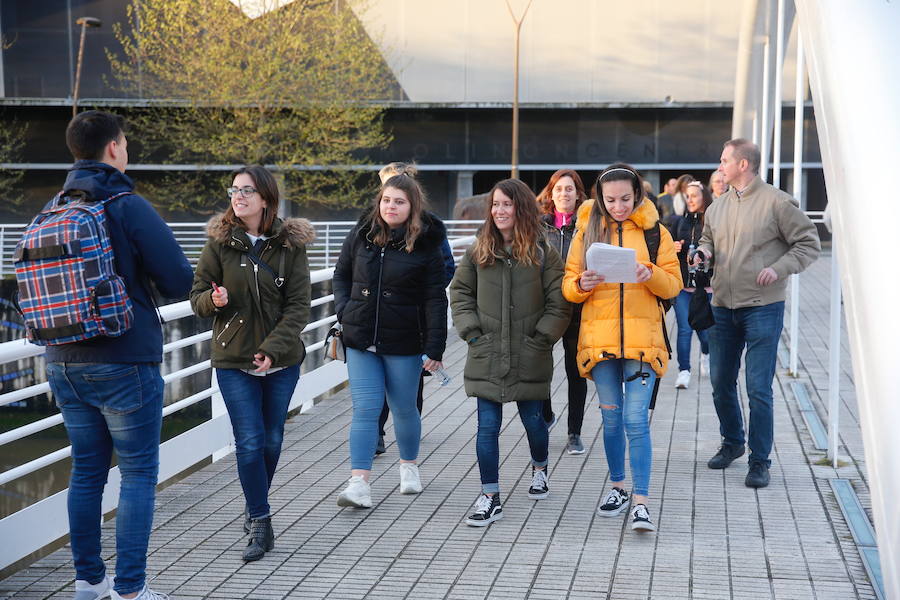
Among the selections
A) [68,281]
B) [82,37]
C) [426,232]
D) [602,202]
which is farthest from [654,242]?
[82,37]

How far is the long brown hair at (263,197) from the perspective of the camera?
5.14 m

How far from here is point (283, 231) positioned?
17.1 feet

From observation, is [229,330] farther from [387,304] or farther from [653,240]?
[653,240]

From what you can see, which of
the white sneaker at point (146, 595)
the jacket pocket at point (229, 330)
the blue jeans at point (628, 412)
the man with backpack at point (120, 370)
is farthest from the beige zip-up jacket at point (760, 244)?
the white sneaker at point (146, 595)

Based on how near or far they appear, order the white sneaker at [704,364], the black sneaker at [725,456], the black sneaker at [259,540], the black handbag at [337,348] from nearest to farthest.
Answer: the black sneaker at [259,540]
the black handbag at [337,348]
the black sneaker at [725,456]
the white sneaker at [704,364]

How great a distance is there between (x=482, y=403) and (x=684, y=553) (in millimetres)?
1343

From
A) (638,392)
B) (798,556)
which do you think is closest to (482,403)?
(638,392)

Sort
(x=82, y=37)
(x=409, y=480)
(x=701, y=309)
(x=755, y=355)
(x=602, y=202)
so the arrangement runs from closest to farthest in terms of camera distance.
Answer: (x=602, y=202) → (x=409, y=480) → (x=755, y=355) → (x=701, y=309) → (x=82, y=37)

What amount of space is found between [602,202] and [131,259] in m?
2.64

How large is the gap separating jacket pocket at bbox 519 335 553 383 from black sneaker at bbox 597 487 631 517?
0.75 meters

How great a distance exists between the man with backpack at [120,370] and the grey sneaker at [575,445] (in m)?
3.64

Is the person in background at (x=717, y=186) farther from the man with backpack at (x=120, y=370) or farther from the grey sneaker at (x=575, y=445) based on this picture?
the man with backpack at (x=120, y=370)

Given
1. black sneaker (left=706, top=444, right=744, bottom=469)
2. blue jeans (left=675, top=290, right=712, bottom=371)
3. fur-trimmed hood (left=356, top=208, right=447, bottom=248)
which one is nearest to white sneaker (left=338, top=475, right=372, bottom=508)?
fur-trimmed hood (left=356, top=208, right=447, bottom=248)

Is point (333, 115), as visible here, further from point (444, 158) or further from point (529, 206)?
point (529, 206)
